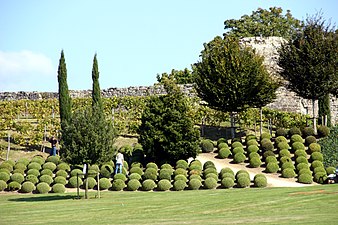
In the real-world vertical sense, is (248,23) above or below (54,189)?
above

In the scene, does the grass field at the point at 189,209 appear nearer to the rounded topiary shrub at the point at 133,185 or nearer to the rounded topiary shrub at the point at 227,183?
the rounded topiary shrub at the point at 133,185

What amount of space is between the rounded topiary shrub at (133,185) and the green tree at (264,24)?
145ft

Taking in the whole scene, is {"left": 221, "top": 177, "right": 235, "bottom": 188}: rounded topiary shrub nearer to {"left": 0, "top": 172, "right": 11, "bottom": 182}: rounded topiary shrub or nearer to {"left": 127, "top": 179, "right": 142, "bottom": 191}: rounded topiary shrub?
{"left": 127, "top": 179, "right": 142, "bottom": 191}: rounded topiary shrub

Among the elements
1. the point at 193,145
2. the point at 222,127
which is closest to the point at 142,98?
the point at 222,127

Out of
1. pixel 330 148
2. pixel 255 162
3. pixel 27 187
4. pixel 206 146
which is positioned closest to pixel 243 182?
pixel 255 162

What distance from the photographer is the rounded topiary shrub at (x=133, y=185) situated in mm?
34750

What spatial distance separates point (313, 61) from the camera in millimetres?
43750

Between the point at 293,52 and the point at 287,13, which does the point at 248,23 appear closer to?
the point at 287,13

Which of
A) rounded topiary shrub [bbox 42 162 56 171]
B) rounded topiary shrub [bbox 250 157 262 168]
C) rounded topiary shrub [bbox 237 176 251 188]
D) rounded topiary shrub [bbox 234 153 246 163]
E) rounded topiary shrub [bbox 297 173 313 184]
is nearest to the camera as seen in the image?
rounded topiary shrub [bbox 237 176 251 188]

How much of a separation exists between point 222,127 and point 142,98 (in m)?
6.62

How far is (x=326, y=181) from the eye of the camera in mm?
33844

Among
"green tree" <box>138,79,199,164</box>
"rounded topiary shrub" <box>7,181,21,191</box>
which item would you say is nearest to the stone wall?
"green tree" <box>138,79,199,164</box>

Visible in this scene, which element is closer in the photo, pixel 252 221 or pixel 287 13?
pixel 252 221

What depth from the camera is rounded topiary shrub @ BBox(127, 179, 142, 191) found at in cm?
3475
